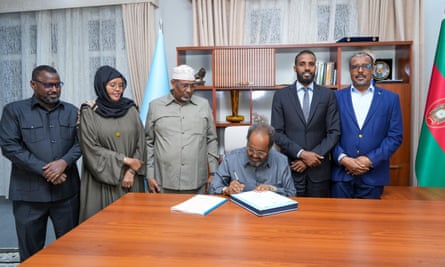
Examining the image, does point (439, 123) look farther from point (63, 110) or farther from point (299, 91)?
point (63, 110)

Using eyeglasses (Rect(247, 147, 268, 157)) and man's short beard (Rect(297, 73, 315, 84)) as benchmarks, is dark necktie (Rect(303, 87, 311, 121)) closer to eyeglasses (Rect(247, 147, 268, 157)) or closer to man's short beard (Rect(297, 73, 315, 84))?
man's short beard (Rect(297, 73, 315, 84))

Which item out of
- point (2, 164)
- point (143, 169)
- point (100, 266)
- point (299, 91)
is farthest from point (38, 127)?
point (2, 164)

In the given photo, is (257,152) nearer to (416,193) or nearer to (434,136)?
(416,193)

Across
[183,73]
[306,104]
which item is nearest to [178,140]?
[183,73]

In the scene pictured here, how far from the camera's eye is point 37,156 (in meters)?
2.24

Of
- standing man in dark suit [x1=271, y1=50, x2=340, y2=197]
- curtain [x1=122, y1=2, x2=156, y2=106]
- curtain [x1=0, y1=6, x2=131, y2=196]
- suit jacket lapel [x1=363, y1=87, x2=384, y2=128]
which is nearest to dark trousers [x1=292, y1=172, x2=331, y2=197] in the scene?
standing man in dark suit [x1=271, y1=50, x2=340, y2=197]

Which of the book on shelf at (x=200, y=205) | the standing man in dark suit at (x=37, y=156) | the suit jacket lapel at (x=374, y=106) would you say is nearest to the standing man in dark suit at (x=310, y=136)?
the suit jacket lapel at (x=374, y=106)

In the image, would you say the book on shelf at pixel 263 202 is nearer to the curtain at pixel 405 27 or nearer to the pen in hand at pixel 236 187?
the pen in hand at pixel 236 187

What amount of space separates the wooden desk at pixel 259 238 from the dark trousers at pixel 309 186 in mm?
678

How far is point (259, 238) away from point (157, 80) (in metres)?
2.77

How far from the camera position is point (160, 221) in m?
1.55

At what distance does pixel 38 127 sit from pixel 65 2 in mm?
2621

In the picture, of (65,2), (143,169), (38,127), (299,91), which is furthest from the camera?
(65,2)

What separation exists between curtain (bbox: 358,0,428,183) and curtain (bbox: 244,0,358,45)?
0.57ft
